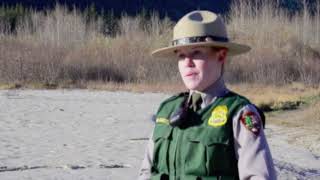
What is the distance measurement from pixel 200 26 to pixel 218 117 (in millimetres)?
355

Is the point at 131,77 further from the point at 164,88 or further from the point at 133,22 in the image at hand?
the point at 133,22

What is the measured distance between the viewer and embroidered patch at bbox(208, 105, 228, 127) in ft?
8.52

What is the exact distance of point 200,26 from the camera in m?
2.71

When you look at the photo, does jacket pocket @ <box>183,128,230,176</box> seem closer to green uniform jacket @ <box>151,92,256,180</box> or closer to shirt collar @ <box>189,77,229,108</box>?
green uniform jacket @ <box>151,92,256,180</box>

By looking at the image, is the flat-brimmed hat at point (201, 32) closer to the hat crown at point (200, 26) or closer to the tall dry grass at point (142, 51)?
the hat crown at point (200, 26)

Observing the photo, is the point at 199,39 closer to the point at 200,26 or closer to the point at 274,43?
the point at 200,26

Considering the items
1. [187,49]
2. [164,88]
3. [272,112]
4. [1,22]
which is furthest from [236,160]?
[1,22]

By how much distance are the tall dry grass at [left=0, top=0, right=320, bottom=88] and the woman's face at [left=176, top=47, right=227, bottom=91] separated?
3023 centimetres

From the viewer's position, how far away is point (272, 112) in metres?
19.2

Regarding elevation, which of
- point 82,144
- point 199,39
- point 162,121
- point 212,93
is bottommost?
point 82,144

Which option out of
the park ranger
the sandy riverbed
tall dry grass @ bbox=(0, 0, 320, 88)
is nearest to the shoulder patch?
the park ranger

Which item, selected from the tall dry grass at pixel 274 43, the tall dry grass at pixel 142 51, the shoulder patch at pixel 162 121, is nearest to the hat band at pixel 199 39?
the shoulder patch at pixel 162 121

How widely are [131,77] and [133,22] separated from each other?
8922 mm

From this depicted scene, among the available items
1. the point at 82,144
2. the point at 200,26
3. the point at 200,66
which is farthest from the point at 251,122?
the point at 82,144
